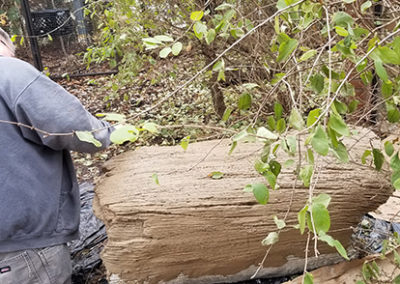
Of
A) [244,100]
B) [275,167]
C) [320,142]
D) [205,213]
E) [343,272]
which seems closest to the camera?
[320,142]

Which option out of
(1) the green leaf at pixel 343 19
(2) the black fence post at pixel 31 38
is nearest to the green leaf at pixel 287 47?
(1) the green leaf at pixel 343 19

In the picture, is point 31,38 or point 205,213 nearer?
point 205,213

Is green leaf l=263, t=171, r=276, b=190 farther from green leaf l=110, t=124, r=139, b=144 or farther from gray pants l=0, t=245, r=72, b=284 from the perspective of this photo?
gray pants l=0, t=245, r=72, b=284

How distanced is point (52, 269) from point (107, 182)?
1.65 ft

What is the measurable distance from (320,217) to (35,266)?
58.3 inches

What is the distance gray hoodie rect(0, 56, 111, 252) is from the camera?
1.73 meters

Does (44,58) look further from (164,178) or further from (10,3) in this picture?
(164,178)

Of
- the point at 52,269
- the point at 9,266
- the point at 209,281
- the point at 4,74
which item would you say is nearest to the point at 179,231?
the point at 209,281

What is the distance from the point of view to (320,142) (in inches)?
34.6

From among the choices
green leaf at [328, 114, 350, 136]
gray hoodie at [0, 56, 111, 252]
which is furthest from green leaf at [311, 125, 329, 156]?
gray hoodie at [0, 56, 111, 252]

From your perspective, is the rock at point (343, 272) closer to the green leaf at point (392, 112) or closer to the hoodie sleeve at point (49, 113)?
the green leaf at point (392, 112)

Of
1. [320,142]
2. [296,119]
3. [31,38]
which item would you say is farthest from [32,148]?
[31,38]

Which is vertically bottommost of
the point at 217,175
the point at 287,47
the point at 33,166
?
the point at 217,175

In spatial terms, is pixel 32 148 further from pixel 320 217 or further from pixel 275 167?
pixel 320 217
